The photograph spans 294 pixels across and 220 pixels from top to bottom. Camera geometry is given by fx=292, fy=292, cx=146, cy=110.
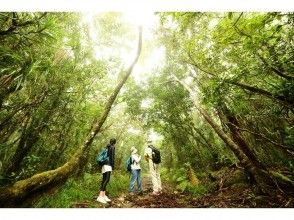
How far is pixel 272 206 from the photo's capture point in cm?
522

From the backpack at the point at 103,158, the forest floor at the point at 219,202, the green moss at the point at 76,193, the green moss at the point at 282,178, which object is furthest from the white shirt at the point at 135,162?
the green moss at the point at 282,178

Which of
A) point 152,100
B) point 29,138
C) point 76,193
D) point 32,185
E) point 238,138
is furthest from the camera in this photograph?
point 152,100

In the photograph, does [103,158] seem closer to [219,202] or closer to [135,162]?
[135,162]

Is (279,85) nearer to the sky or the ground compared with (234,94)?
nearer to the ground

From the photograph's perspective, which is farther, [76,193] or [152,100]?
[152,100]

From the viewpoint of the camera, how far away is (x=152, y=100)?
1248cm

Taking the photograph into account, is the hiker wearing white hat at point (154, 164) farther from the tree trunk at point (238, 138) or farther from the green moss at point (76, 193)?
the tree trunk at point (238, 138)

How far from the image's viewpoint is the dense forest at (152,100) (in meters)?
5.04

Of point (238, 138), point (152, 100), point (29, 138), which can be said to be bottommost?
point (238, 138)

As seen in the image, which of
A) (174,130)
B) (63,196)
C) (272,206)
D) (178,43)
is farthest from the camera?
(174,130)

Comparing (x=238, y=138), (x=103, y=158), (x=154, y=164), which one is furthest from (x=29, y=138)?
(x=238, y=138)

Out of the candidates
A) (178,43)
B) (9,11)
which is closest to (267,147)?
(178,43)
